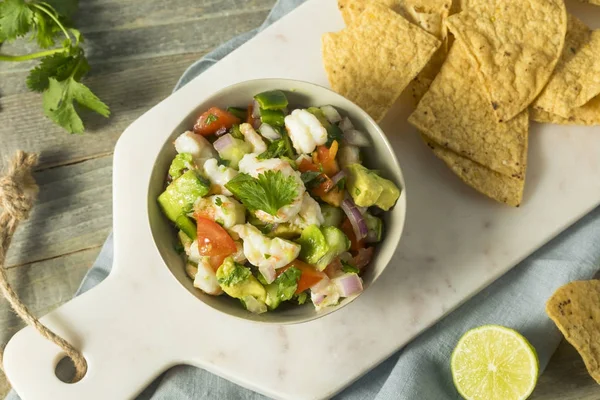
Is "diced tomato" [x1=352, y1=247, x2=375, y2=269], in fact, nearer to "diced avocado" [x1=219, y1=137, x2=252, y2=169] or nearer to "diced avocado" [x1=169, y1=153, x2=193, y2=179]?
"diced avocado" [x1=219, y1=137, x2=252, y2=169]

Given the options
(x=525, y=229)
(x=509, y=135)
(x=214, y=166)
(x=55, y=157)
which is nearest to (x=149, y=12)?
(x=55, y=157)

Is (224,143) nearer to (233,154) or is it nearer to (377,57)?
(233,154)

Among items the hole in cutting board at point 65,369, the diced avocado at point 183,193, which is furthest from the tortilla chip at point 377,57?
the hole in cutting board at point 65,369

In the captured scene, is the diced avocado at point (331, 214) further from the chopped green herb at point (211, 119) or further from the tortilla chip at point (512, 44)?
the tortilla chip at point (512, 44)

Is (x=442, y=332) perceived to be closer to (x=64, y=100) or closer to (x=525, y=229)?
(x=525, y=229)

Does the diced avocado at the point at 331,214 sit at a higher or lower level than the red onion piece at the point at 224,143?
lower
